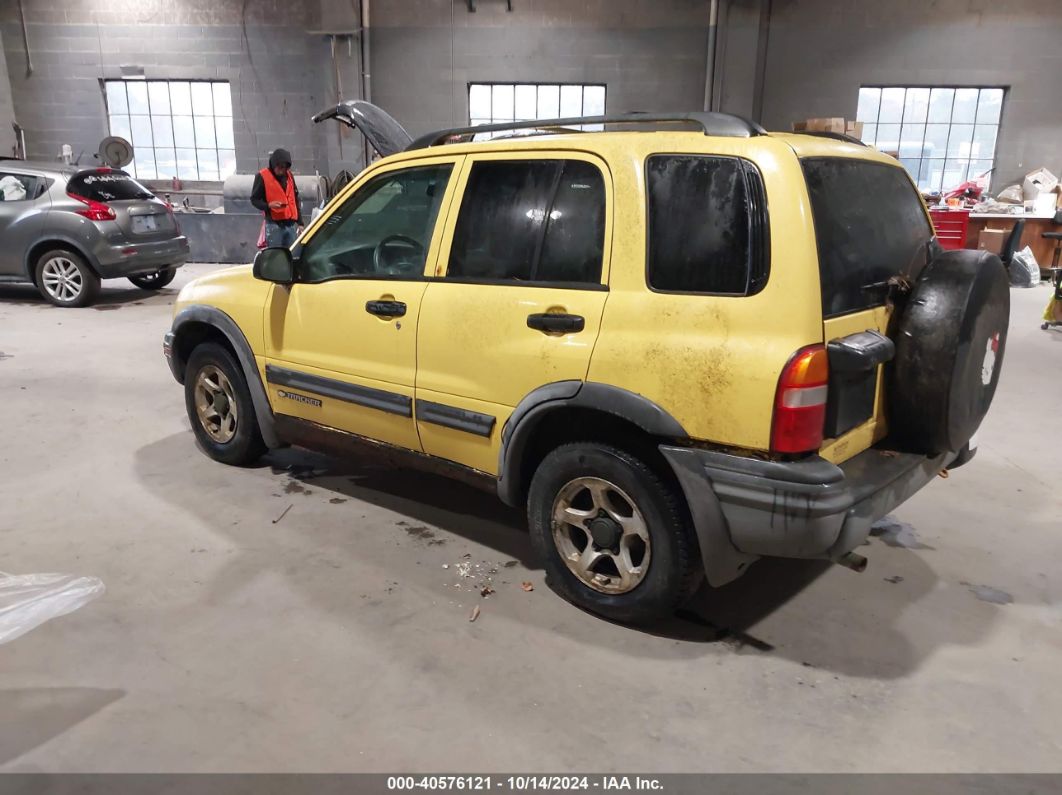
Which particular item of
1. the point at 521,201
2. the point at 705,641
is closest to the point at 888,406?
the point at 705,641

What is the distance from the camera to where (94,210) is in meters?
8.74

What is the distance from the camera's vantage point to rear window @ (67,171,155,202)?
882cm

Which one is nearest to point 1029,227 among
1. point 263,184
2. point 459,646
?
point 263,184

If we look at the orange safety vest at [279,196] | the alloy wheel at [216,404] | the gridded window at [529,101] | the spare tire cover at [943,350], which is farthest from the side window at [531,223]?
the gridded window at [529,101]

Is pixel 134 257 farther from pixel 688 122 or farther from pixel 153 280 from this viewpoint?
pixel 688 122

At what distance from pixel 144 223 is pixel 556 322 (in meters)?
8.25

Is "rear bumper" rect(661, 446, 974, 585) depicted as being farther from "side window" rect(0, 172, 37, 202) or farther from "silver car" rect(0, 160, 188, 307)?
"side window" rect(0, 172, 37, 202)

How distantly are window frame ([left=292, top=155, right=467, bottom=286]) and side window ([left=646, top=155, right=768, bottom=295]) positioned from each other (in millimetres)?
934

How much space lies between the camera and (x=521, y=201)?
2965mm

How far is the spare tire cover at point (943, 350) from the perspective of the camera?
2.55 meters

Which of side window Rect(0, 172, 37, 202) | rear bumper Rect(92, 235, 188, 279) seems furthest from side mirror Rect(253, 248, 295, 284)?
side window Rect(0, 172, 37, 202)

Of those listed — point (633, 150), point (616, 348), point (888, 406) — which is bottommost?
point (888, 406)

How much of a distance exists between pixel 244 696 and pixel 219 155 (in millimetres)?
14539

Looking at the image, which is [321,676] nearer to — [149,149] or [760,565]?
[760,565]
